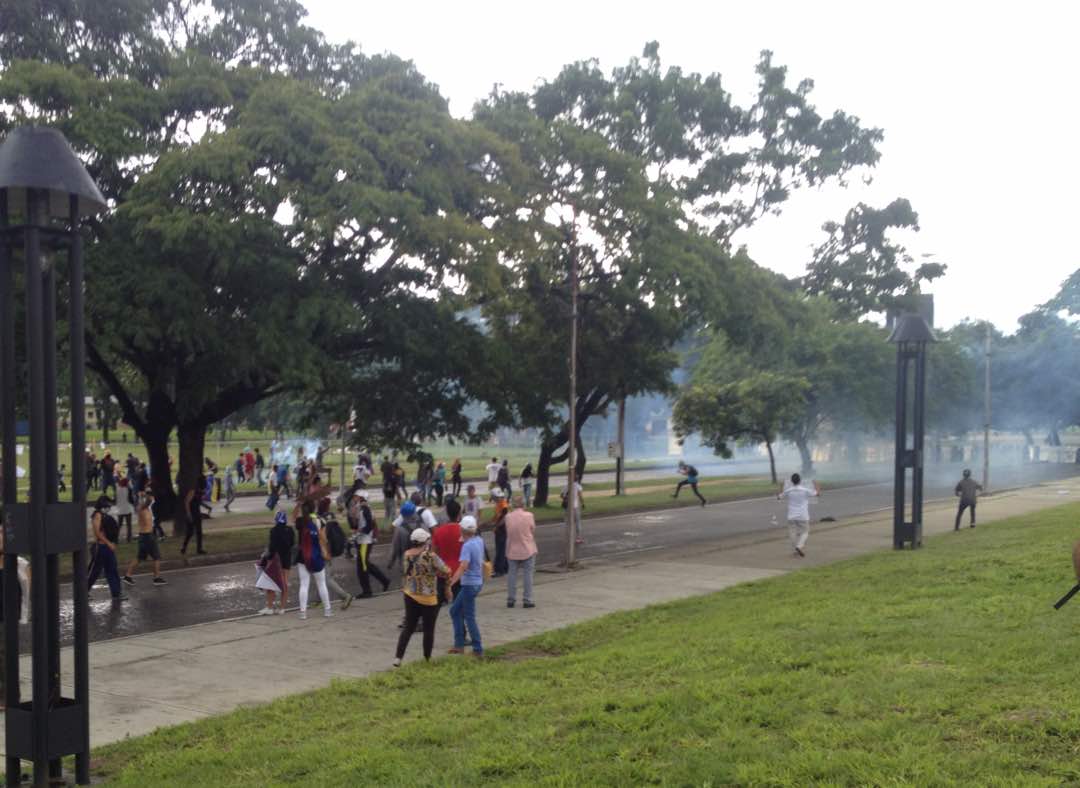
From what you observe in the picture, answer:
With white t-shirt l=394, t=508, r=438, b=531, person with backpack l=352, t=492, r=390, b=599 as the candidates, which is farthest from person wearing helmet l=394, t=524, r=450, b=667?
person with backpack l=352, t=492, r=390, b=599

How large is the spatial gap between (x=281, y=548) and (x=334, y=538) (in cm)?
82

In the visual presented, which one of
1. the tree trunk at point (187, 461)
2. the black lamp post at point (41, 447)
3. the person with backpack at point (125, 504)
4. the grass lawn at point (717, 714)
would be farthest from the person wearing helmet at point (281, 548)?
the tree trunk at point (187, 461)

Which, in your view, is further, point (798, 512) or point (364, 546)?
point (798, 512)

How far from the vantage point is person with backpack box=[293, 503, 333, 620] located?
595 inches

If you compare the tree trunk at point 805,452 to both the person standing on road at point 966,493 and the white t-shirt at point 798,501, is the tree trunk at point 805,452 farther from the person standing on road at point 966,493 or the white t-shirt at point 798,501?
the white t-shirt at point 798,501

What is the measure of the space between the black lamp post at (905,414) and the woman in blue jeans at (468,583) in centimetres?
1156

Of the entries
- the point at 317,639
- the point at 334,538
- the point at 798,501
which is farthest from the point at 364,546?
the point at 798,501

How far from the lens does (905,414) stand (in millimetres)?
21734

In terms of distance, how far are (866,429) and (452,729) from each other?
57.0m

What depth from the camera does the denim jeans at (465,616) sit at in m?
12.0

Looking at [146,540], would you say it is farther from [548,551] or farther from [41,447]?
[41,447]

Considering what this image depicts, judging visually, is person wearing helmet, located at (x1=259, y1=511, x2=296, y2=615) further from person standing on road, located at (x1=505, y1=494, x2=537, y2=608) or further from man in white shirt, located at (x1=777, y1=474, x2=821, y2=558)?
man in white shirt, located at (x1=777, y1=474, x2=821, y2=558)

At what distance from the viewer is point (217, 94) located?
21.9m

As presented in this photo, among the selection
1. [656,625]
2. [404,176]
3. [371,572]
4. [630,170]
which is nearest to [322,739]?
[656,625]
